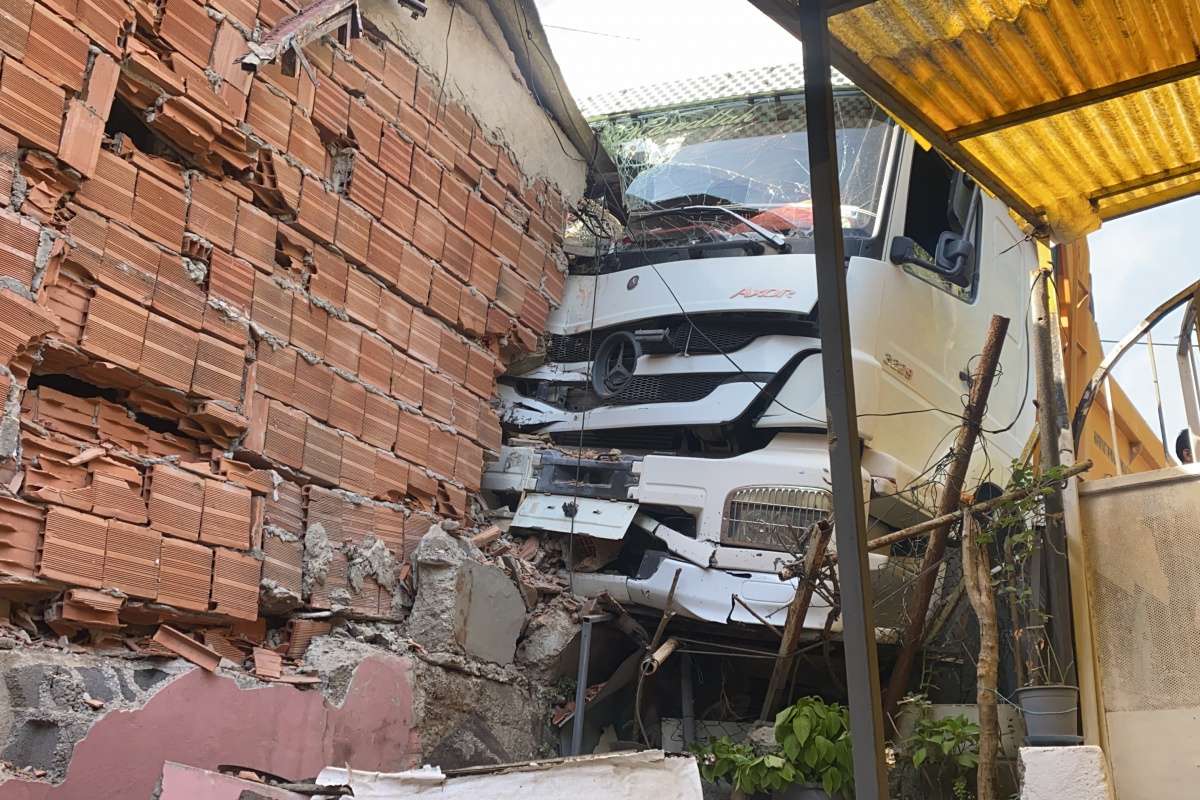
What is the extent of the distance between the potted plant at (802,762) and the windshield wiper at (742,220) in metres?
2.95

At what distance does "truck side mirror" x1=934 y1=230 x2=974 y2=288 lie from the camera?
7723 millimetres

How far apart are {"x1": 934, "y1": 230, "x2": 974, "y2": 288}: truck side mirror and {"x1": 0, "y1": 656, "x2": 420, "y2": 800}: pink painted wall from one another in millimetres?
4641

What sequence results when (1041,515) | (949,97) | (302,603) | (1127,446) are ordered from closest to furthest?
(949,97) < (302,603) < (1041,515) < (1127,446)

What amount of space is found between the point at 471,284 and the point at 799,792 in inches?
139

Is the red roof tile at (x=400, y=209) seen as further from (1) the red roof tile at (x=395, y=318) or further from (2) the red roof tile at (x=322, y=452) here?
(2) the red roof tile at (x=322, y=452)

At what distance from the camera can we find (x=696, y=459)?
6.80 meters

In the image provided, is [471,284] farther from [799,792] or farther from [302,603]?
[799,792]

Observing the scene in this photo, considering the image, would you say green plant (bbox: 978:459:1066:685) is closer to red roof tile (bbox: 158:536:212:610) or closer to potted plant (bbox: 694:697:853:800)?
potted plant (bbox: 694:697:853:800)

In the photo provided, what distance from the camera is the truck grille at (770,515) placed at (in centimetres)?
661

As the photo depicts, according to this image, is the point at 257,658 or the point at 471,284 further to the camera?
the point at 471,284

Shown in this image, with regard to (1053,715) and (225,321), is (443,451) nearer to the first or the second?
(225,321)

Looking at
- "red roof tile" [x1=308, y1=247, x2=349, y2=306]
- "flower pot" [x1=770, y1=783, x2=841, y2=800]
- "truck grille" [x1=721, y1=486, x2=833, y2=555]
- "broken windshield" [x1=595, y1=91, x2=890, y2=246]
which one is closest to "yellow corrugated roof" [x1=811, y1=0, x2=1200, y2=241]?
"truck grille" [x1=721, y1=486, x2=833, y2=555]

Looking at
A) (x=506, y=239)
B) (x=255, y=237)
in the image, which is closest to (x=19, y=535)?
(x=255, y=237)

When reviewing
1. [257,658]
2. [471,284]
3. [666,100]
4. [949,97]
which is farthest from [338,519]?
[666,100]
